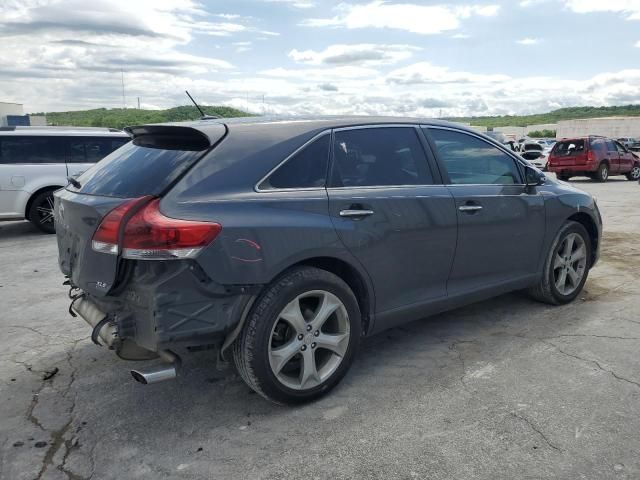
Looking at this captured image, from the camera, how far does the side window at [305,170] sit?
3.19 m

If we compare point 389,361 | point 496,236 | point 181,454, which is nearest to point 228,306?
point 181,454

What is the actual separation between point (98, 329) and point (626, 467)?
2.75 metres

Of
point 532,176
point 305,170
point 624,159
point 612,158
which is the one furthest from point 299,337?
point 624,159

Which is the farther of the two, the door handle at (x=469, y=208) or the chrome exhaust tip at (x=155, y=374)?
the door handle at (x=469, y=208)

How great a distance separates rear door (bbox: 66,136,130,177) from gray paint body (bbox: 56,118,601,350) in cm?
679

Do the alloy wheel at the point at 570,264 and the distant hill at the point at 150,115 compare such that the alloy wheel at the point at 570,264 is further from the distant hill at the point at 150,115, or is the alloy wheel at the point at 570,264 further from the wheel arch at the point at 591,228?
the distant hill at the point at 150,115

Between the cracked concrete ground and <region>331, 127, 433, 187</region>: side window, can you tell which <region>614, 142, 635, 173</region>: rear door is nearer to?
the cracked concrete ground

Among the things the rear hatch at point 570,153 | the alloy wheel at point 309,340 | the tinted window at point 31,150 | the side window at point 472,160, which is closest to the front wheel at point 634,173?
the rear hatch at point 570,153

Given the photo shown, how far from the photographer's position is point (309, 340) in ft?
10.6

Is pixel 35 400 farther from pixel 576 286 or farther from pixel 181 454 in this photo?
pixel 576 286

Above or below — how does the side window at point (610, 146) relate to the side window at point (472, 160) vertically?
below

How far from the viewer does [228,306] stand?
2902 mm

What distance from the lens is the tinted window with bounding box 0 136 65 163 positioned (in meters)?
9.22

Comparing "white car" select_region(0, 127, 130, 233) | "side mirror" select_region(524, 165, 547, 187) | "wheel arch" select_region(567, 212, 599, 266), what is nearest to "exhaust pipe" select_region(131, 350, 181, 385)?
"side mirror" select_region(524, 165, 547, 187)
